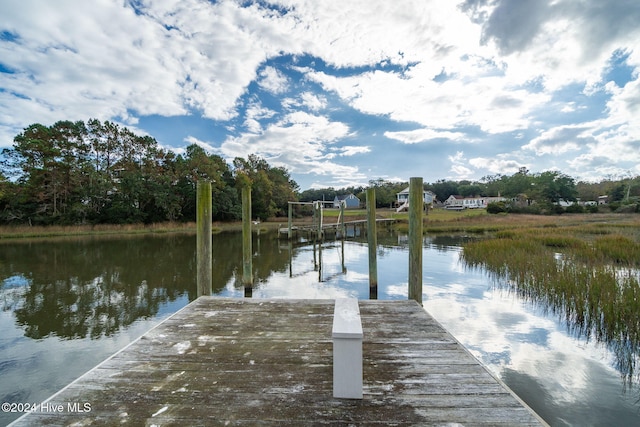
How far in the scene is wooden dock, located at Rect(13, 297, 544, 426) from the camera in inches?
90.0

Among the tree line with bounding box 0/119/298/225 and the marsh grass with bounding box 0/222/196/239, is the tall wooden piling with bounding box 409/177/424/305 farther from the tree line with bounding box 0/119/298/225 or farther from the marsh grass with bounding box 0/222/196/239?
the tree line with bounding box 0/119/298/225

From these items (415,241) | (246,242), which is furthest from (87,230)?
(415,241)

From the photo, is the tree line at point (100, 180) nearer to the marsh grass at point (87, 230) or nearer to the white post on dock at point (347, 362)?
the marsh grass at point (87, 230)

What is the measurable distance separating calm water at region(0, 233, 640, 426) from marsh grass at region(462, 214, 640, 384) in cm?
35

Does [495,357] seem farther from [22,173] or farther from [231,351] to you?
[22,173]

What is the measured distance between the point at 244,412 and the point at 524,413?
2.07m

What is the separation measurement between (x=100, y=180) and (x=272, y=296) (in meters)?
30.5

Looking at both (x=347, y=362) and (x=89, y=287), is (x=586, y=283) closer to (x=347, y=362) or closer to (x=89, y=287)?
(x=347, y=362)

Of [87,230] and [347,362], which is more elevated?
[87,230]

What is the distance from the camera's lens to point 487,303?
772 cm

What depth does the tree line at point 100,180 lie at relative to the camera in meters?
27.3

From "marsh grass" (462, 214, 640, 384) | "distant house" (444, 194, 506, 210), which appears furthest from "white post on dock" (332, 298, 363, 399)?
"distant house" (444, 194, 506, 210)

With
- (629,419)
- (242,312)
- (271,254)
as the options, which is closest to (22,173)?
(271,254)

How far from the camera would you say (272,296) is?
841 centimetres
